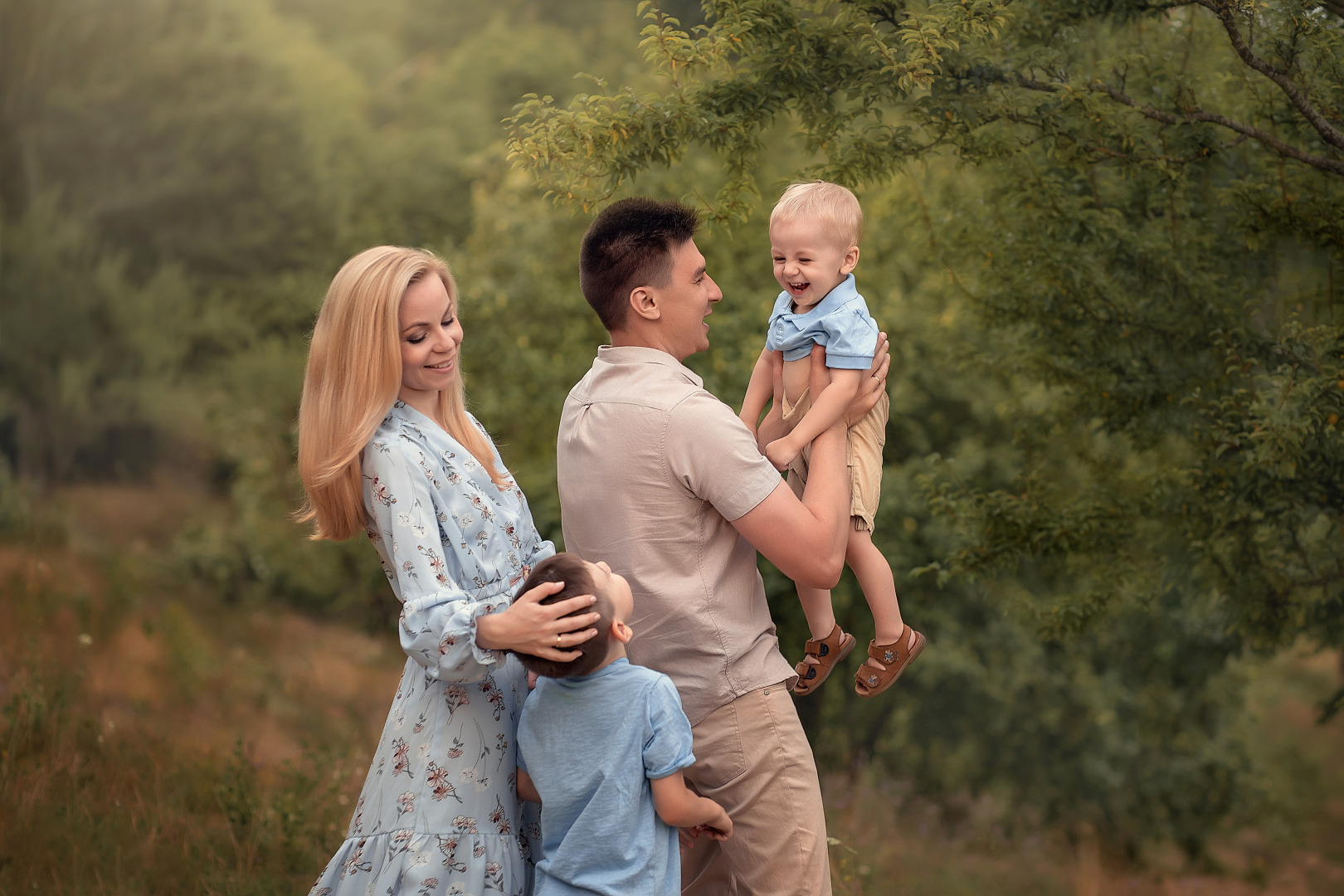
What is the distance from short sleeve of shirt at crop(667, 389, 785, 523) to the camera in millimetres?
2336

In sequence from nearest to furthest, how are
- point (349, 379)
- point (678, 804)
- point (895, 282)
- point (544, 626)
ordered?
point (544, 626) → point (678, 804) → point (349, 379) → point (895, 282)

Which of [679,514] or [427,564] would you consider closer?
[427,564]

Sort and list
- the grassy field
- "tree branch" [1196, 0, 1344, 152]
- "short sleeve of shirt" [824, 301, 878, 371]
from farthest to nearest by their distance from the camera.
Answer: the grassy field
"tree branch" [1196, 0, 1344, 152]
"short sleeve of shirt" [824, 301, 878, 371]

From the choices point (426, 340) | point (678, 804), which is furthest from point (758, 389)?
point (678, 804)

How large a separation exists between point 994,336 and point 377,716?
22.8 ft

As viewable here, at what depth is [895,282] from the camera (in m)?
10.1

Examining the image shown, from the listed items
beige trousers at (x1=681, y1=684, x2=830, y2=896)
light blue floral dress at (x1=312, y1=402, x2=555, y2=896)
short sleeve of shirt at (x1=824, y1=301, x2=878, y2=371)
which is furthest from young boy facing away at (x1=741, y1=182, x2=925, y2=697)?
light blue floral dress at (x1=312, y1=402, x2=555, y2=896)

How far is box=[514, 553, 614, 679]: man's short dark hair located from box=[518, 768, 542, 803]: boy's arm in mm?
420

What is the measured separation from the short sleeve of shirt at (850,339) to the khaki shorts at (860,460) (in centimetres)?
14

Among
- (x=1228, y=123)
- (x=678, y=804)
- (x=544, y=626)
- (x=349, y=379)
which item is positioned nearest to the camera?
(x=544, y=626)

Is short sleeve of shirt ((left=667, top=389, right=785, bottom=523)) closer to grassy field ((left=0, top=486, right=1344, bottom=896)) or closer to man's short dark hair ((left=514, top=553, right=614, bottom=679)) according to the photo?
man's short dark hair ((left=514, top=553, right=614, bottom=679))

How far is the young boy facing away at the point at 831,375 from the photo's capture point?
105 inches

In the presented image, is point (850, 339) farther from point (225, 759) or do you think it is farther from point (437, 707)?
point (225, 759)

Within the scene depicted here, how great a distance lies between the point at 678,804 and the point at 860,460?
1.01 m
